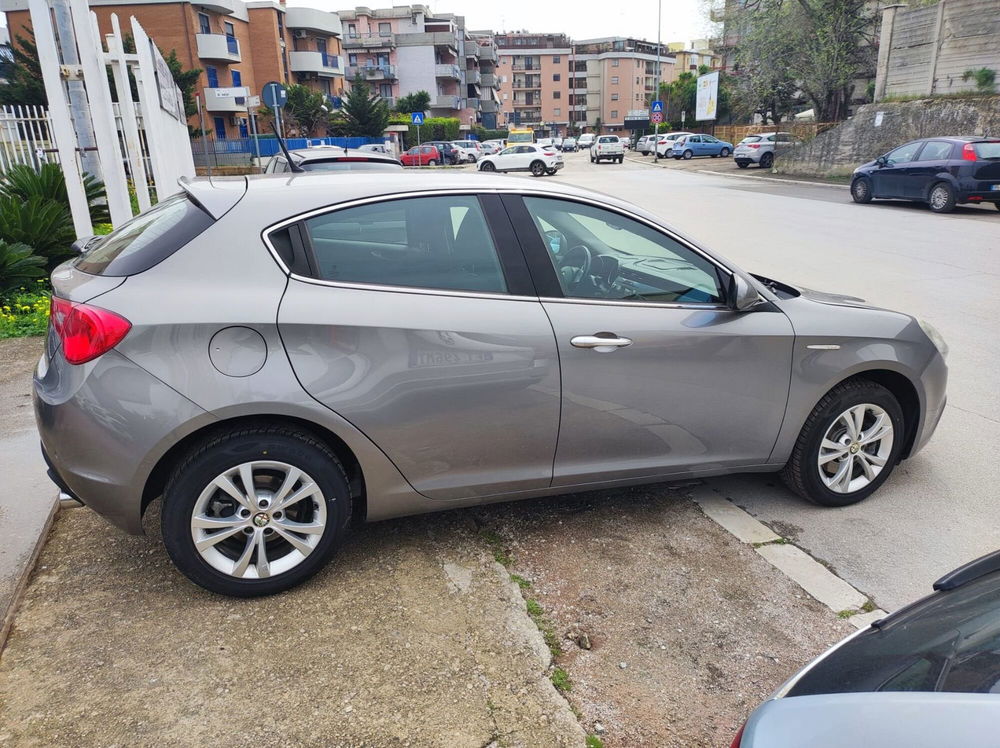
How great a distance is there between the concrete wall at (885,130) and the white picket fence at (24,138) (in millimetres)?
24920

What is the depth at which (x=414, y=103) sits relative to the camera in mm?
67625

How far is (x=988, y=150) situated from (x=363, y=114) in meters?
44.3

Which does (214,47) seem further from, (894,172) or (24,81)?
(894,172)

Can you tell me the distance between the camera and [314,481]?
9.60ft

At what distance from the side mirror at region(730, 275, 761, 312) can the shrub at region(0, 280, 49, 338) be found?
20.4 ft

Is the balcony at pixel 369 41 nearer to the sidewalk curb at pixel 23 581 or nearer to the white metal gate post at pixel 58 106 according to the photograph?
the white metal gate post at pixel 58 106

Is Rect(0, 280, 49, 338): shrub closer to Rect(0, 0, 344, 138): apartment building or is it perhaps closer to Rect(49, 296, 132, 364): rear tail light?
Rect(49, 296, 132, 364): rear tail light

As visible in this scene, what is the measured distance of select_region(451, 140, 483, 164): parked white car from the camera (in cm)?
4928

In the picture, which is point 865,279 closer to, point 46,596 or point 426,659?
point 426,659

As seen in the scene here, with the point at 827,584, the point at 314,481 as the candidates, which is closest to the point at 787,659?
the point at 827,584

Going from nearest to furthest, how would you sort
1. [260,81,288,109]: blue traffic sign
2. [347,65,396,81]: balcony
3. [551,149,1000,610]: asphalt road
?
1. [551,149,1000,610]: asphalt road
2. [260,81,288,109]: blue traffic sign
3. [347,65,396,81]: balcony

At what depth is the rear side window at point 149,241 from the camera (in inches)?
114

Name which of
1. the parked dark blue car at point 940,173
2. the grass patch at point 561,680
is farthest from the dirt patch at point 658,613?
the parked dark blue car at point 940,173

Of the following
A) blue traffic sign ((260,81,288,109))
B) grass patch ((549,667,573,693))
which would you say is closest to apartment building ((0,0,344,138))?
blue traffic sign ((260,81,288,109))
